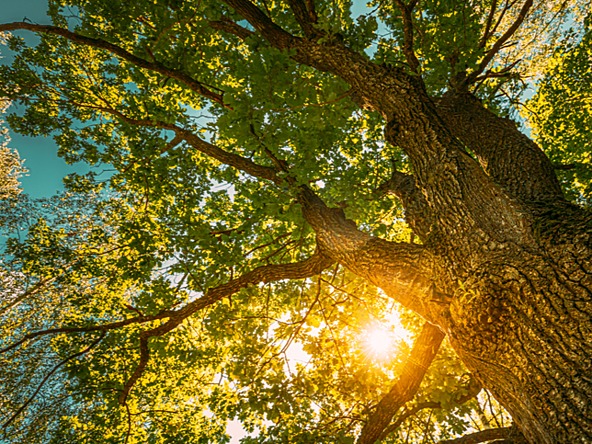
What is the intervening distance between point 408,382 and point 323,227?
2.51 m

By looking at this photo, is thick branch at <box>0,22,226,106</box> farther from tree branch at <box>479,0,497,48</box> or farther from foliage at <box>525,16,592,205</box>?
foliage at <box>525,16,592,205</box>

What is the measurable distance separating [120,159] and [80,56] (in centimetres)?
268

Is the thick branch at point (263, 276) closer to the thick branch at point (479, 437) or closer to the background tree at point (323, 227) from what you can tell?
the background tree at point (323, 227)

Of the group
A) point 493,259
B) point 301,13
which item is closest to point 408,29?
point 301,13

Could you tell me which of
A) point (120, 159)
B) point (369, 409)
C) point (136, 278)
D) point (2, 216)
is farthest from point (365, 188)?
point (2, 216)

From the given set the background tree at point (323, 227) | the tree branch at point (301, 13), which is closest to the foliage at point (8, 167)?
the background tree at point (323, 227)

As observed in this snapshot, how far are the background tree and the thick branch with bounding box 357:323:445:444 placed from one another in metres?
0.03

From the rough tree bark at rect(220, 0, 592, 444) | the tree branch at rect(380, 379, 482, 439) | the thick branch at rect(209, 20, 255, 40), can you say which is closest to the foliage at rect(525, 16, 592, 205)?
the rough tree bark at rect(220, 0, 592, 444)

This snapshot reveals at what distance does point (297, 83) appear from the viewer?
3.83 m

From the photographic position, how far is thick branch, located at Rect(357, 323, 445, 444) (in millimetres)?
3965

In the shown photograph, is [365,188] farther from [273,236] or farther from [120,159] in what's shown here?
[120,159]

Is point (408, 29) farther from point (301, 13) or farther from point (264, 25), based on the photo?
point (264, 25)

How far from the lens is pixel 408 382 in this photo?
4.05 m

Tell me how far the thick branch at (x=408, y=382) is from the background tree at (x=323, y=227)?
0.09 ft
